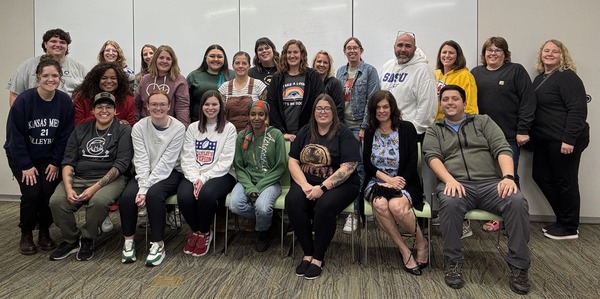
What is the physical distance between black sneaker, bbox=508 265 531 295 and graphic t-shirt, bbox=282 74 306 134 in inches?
73.1

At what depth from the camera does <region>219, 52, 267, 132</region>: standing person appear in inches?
127

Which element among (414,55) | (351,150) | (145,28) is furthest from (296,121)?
(145,28)

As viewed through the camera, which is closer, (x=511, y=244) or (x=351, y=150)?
(x=511, y=244)

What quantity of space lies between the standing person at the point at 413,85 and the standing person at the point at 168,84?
177 centimetres

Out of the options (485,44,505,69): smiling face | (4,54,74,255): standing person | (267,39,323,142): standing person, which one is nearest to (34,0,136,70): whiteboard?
(4,54,74,255): standing person

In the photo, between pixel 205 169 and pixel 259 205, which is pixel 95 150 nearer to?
pixel 205 169

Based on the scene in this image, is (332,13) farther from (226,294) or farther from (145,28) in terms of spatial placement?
(226,294)

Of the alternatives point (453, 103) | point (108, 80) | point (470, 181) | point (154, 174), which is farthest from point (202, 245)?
point (453, 103)

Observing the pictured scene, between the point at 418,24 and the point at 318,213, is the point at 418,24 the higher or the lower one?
the higher one

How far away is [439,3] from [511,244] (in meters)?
2.55

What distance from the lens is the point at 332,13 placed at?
403 cm

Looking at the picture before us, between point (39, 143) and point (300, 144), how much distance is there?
2001mm

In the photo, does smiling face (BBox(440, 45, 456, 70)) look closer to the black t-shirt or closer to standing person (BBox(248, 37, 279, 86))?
the black t-shirt

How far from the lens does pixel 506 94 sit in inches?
132
